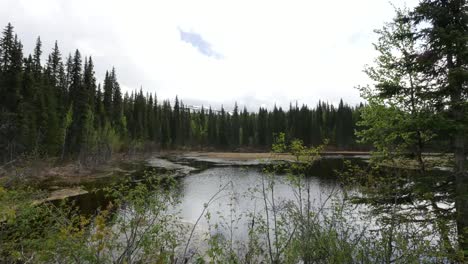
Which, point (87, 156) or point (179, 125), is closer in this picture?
point (87, 156)

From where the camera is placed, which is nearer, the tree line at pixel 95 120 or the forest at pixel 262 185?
the forest at pixel 262 185

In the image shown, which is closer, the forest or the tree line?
the forest

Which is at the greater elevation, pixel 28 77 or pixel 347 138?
pixel 28 77

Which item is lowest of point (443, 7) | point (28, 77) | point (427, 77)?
point (427, 77)

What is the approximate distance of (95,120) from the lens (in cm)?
5422

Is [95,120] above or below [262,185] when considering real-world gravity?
above

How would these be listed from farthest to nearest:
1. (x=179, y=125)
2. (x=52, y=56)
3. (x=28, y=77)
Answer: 1. (x=179, y=125)
2. (x=52, y=56)
3. (x=28, y=77)

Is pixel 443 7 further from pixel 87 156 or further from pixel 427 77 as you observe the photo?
pixel 87 156

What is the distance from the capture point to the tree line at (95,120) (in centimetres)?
3425

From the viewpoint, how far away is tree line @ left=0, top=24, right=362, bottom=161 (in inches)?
1348

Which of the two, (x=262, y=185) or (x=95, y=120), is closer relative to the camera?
(x=262, y=185)

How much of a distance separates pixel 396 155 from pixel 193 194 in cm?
1637

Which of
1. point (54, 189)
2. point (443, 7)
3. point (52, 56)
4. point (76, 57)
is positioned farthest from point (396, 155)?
point (52, 56)

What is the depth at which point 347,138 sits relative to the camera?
8119 cm
